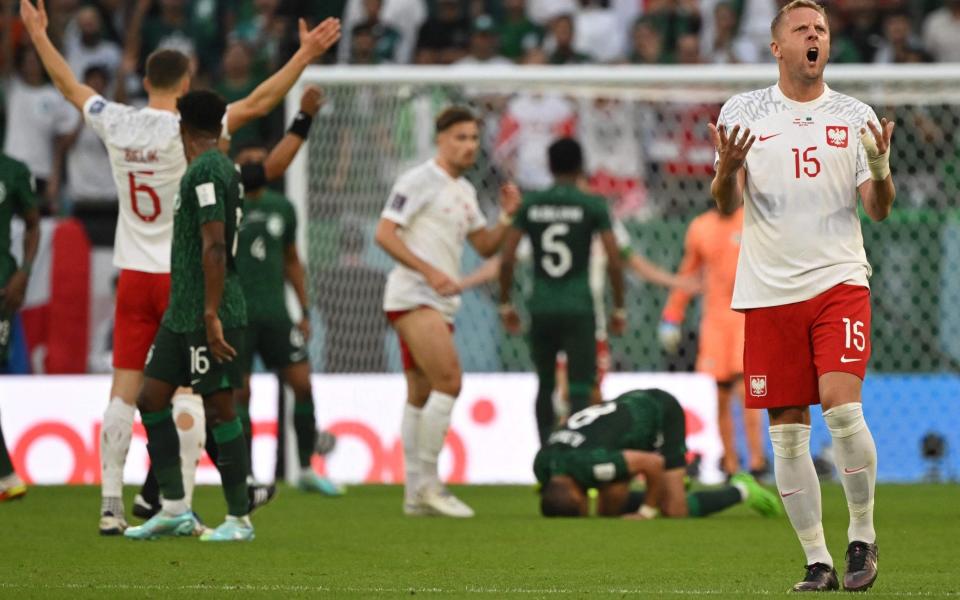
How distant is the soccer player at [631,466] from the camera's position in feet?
31.6

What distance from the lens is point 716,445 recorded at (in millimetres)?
13797

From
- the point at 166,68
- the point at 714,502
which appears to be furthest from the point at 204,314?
Answer: the point at 714,502

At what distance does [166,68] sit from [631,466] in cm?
334

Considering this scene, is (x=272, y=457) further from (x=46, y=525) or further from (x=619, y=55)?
(x=619, y=55)

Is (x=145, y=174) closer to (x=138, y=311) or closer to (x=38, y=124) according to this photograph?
(x=138, y=311)

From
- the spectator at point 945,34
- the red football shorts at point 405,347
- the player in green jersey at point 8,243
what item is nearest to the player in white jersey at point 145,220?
the player in green jersey at point 8,243

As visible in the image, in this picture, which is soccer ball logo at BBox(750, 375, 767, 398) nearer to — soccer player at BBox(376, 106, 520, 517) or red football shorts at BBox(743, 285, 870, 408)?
red football shorts at BBox(743, 285, 870, 408)

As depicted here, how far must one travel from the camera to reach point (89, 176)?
16516 millimetres

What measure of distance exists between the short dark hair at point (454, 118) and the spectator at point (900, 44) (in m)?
7.06

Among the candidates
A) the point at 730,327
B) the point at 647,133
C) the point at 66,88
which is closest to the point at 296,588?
the point at 66,88

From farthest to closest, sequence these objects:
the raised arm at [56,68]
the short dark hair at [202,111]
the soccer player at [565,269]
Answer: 1. the soccer player at [565,269]
2. the raised arm at [56,68]
3. the short dark hair at [202,111]

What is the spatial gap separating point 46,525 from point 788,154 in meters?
4.77

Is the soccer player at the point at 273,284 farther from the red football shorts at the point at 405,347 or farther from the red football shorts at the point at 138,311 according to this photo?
the red football shorts at the point at 138,311

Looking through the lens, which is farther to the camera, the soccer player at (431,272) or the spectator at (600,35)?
the spectator at (600,35)
